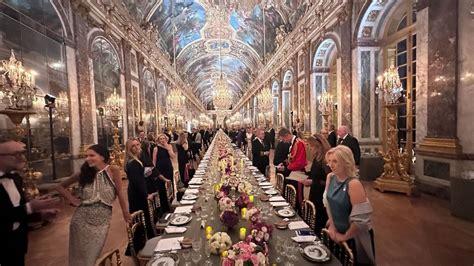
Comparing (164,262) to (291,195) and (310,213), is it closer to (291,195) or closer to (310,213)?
(310,213)

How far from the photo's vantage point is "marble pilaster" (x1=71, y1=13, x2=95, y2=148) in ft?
26.5

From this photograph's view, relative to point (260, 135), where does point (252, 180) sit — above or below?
below

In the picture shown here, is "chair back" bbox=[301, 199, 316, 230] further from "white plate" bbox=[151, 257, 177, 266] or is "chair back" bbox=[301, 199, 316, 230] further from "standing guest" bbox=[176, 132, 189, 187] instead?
"standing guest" bbox=[176, 132, 189, 187]

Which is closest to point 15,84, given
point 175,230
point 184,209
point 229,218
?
point 184,209

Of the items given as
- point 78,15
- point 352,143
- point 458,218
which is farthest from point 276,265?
point 78,15

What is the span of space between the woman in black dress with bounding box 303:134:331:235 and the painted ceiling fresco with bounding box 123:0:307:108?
461 inches

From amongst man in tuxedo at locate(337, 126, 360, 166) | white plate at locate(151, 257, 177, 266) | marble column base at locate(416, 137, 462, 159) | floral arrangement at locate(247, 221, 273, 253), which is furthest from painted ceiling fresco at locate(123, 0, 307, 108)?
floral arrangement at locate(247, 221, 273, 253)

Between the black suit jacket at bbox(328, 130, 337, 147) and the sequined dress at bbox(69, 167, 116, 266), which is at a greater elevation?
the black suit jacket at bbox(328, 130, 337, 147)

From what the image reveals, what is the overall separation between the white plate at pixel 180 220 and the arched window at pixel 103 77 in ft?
25.1

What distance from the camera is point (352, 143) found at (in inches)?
260

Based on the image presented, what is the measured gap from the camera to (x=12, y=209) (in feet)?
7.15

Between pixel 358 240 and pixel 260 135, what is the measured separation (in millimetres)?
6021

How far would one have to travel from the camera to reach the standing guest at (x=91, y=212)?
2.61 m

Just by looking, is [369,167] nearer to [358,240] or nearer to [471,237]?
[471,237]
